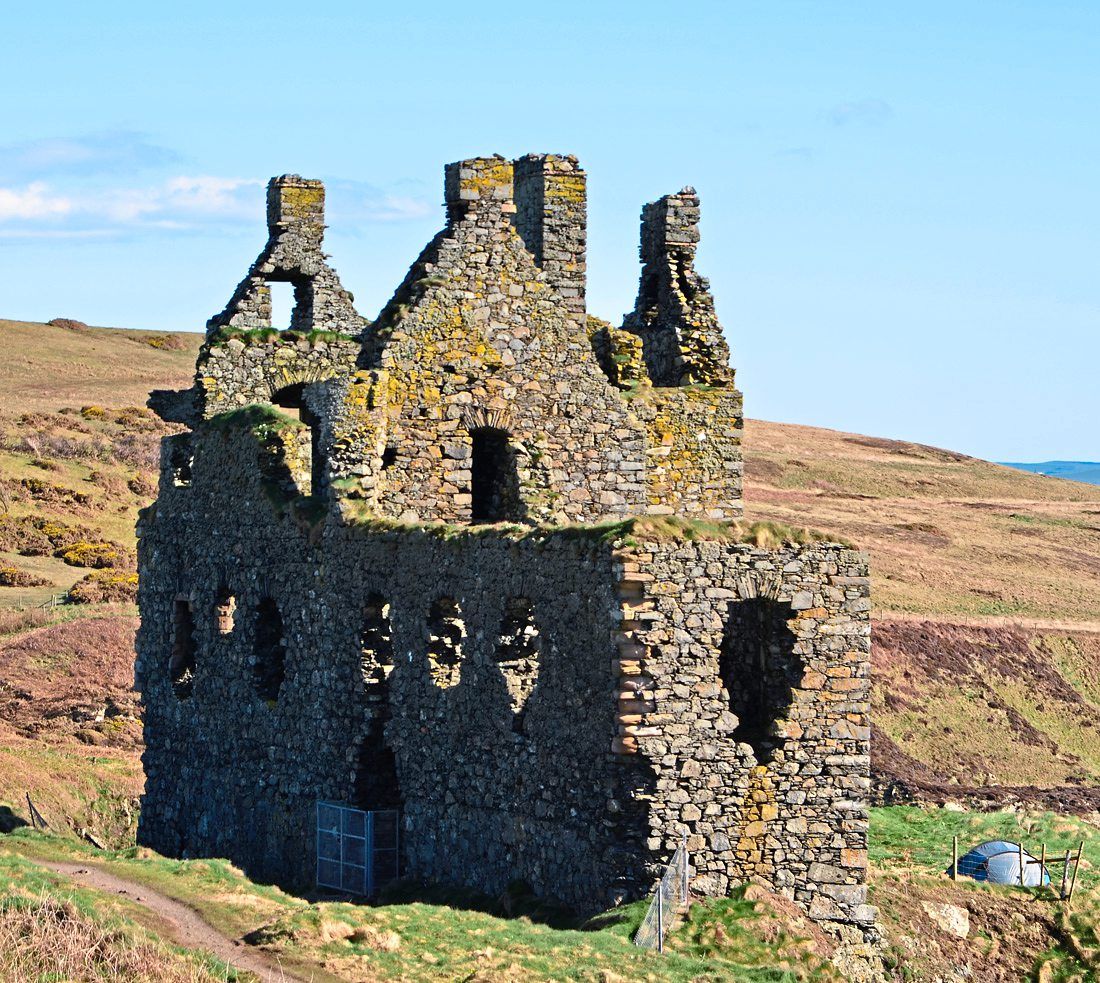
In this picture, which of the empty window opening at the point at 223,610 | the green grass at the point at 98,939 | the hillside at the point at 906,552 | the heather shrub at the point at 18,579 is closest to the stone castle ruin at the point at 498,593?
the empty window opening at the point at 223,610

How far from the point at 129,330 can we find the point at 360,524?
111235mm

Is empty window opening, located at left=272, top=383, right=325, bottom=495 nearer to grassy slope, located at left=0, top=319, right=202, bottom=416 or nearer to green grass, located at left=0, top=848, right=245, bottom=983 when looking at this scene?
green grass, located at left=0, top=848, right=245, bottom=983

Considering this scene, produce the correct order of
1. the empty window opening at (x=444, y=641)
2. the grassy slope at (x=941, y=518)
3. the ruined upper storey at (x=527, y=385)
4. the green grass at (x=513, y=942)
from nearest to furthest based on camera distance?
the green grass at (x=513, y=942) < the empty window opening at (x=444, y=641) < the ruined upper storey at (x=527, y=385) < the grassy slope at (x=941, y=518)

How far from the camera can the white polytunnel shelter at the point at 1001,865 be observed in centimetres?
2358

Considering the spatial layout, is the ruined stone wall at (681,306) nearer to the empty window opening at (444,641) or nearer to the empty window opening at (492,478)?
the empty window opening at (492,478)

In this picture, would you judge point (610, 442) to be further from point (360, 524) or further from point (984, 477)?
point (984, 477)

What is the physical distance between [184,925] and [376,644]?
16.2 ft

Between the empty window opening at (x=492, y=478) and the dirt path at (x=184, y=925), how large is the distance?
6.54 m

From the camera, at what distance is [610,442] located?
2606 centimetres

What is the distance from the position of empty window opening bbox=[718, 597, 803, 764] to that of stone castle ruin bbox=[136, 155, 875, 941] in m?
0.04

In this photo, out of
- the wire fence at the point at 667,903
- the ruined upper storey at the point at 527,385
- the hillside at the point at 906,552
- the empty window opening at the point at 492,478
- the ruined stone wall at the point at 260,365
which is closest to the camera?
the wire fence at the point at 667,903

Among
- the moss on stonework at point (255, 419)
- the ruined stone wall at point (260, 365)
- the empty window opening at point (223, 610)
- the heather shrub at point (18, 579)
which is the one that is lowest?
the heather shrub at point (18, 579)

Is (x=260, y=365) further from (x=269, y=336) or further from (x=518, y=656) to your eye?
(x=518, y=656)

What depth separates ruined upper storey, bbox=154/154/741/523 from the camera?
81.7 feet
